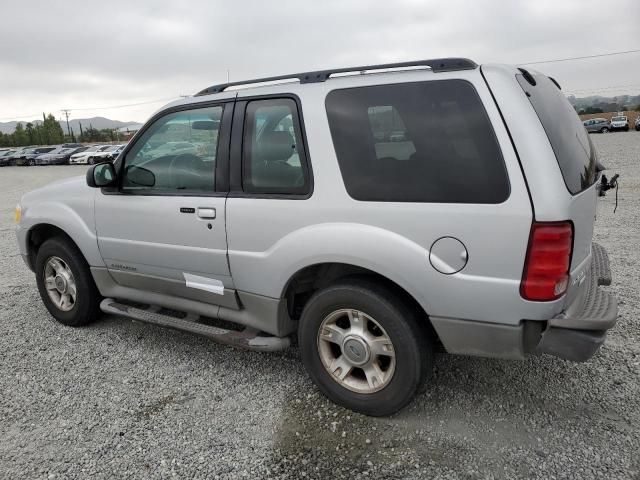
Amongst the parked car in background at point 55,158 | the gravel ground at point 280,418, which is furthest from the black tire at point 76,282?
the parked car in background at point 55,158

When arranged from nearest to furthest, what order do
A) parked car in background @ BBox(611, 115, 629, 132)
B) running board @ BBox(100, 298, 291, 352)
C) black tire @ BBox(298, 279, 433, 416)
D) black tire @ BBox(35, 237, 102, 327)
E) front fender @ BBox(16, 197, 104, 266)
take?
1. black tire @ BBox(298, 279, 433, 416)
2. running board @ BBox(100, 298, 291, 352)
3. front fender @ BBox(16, 197, 104, 266)
4. black tire @ BBox(35, 237, 102, 327)
5. parked car in background @ BBox(611, 115, 629, 132)

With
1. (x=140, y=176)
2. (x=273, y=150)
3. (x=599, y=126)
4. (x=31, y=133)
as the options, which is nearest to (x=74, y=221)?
(x=140, y=176)

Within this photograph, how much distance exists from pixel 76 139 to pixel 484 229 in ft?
287

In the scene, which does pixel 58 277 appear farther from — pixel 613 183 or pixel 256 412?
pixel 613 183

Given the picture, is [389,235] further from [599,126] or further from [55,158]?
[599,126]

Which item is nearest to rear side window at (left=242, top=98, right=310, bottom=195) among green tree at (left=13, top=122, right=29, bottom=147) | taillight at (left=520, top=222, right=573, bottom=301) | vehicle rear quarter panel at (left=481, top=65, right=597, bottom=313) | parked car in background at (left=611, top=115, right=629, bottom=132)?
vehicle rear quarter panel at (left=481, top=65, right=597, bottom=313)

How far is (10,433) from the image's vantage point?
2.91m

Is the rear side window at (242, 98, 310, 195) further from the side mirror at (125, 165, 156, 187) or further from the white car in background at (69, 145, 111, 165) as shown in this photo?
the white car in background at (69, 145, 111, 165)

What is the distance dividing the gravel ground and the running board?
11.8 inches

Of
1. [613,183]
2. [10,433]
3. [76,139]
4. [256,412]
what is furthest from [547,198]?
[76,139]

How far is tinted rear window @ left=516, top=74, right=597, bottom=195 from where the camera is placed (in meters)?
2.40

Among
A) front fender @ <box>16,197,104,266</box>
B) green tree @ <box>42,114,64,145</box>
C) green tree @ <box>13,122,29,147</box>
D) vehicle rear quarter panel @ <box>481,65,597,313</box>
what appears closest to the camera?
vehicle rear quarter panel @ <box>481,65,597,313</box>

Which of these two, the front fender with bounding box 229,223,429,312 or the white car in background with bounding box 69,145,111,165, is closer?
the front fender with bounding box 229,223,429,312

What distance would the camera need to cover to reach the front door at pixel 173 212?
3242 millimetres
